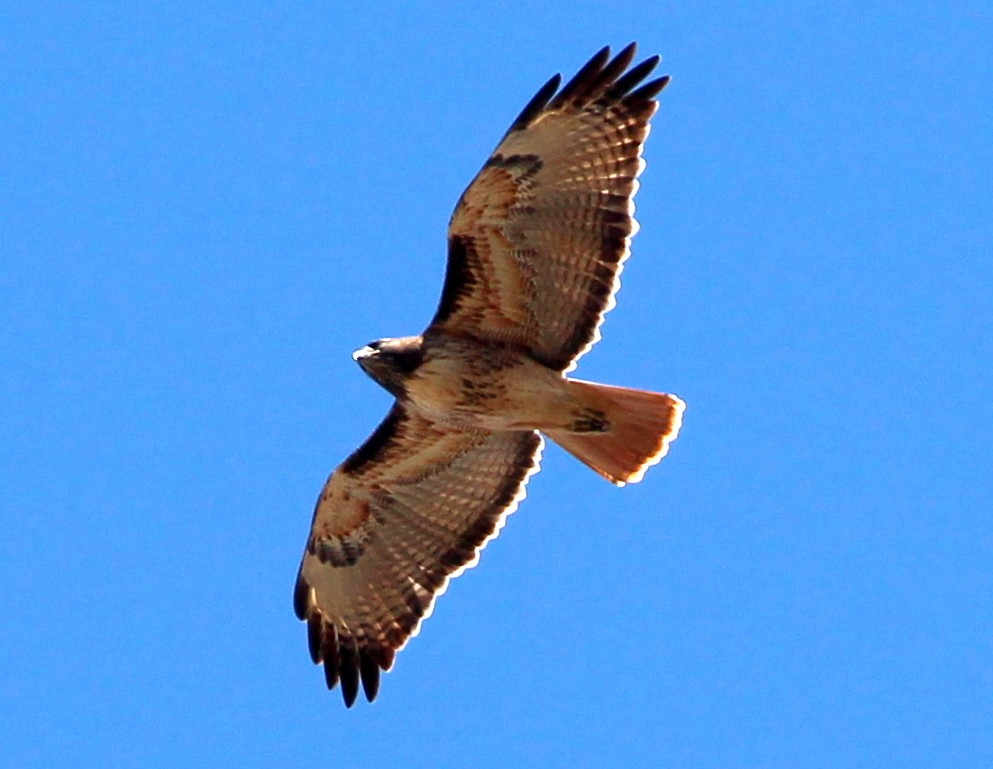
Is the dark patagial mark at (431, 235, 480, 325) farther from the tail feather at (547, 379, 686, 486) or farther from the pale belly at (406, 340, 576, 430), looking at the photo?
the tail feather at (547, 379, 686, 486)

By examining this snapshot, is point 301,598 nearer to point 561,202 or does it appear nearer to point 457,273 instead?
point 457,273

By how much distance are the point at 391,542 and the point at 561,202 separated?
2.59 m

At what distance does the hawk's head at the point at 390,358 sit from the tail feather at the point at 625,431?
0.89 meters

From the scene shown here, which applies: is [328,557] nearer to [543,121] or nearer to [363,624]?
[363,624]

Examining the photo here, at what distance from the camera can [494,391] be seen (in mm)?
10930

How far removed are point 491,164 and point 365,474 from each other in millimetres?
2297

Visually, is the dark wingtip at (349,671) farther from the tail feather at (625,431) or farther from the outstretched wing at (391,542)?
the tail feather at (625,431)

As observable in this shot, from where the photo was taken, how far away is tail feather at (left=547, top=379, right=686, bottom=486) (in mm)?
10828

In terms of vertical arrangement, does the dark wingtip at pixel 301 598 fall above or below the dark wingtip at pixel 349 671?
above

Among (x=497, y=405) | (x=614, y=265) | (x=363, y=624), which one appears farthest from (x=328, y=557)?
(x=614, y=265)

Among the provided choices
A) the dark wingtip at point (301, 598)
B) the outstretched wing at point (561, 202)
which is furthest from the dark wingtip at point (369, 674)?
the outstretched wing at point (561, 202)

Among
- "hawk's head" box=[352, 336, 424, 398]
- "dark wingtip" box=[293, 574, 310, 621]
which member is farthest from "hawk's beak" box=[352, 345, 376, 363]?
"dark wingtip" box=[293, 574, 310, 621]

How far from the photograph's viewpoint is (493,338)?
11.0 m

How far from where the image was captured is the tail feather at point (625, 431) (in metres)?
10.8
